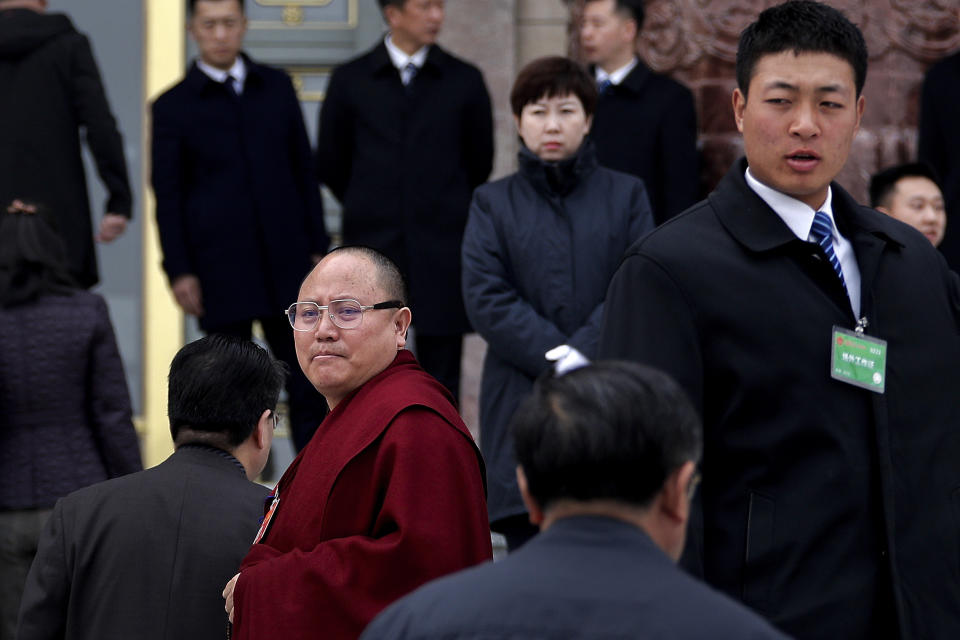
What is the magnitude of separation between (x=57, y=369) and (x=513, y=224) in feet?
4.96

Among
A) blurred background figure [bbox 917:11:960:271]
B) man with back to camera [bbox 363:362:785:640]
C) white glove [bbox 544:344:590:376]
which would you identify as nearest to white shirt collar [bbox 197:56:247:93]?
blurred background figure [bbox 917:11:960:271]

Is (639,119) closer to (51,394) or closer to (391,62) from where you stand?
(391,62)

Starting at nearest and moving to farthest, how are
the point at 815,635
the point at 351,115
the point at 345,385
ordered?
the point at 815,635, the point at 345,385, the point at 351,115

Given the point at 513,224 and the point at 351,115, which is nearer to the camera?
the point at 513,224

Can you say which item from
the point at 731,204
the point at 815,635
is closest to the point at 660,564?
the point at 815,635

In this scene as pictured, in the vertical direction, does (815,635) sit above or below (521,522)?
above

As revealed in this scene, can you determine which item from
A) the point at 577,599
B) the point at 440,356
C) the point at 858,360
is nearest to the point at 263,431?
the point at 858,360

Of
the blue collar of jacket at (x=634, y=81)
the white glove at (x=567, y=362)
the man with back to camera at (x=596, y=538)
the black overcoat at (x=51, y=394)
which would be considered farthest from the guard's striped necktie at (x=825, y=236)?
the blue collar of jacket at (x=634, y=81)

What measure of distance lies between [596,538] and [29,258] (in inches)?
141

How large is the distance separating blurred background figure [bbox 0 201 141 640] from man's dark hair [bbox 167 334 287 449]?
1.47 metres

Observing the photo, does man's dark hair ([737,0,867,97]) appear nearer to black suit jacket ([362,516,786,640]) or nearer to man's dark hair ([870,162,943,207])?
black suit jacket ([362,516,786,640])

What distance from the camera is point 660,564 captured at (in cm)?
214

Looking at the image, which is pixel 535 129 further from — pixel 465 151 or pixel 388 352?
pixel 388 352

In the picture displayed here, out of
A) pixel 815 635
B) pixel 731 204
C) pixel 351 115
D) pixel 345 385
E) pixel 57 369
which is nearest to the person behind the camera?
pixel 815 635
